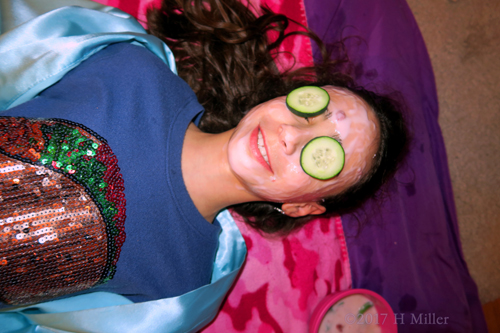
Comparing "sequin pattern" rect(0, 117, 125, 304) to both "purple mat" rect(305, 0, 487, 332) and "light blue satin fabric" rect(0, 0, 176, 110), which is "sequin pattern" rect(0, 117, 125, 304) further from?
"purple mat" rect(305, 0, 487, 332)

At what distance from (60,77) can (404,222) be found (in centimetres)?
211

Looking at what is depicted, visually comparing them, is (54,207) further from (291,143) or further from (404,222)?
(404,222)

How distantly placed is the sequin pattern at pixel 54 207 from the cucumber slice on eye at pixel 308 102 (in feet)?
2.48

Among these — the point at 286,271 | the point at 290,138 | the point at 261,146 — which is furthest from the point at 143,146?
the point at 286,271

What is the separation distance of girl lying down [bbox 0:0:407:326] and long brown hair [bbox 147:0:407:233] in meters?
0.03

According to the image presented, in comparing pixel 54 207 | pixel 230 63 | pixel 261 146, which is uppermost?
pixel 230 63

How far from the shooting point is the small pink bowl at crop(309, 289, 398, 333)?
1.77m

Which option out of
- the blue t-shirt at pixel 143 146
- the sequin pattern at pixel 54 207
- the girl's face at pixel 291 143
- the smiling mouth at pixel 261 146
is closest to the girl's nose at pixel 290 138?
the girl's face at pixel 291 143

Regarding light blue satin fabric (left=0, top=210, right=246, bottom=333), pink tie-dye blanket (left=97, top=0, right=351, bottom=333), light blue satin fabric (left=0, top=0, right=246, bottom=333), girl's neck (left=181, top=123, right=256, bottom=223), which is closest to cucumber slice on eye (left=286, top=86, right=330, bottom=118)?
girl's neck (left=181, top=123, right=256, bottom=223)

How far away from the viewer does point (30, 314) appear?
141cm

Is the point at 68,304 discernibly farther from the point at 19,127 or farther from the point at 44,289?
the point at 19,127

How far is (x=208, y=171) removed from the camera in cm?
144

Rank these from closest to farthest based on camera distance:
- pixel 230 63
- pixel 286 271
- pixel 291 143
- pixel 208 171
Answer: pixel 291 143, pixel 208 171, pixel 230 63, pixel 286 271

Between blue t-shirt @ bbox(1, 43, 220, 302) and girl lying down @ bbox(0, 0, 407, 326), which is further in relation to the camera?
blue t-shirt @ bbox(1, 43, 220, 302)
